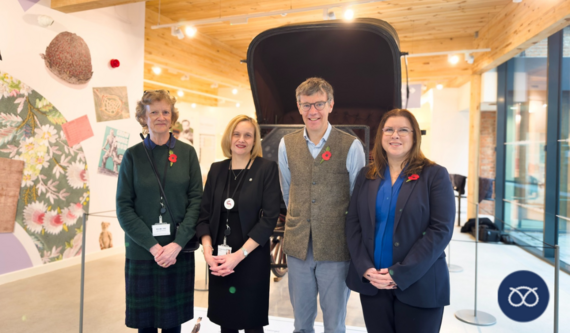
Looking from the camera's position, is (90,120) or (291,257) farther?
(90,120)

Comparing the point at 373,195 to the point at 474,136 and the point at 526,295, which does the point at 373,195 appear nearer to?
the point at 526,295

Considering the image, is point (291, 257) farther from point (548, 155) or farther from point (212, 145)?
point (212, 145)

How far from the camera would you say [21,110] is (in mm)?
3949

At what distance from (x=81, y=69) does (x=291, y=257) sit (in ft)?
13.0

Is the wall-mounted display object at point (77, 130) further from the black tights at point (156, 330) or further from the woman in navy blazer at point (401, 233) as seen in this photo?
the woman in navy blazer at point (401, 233)

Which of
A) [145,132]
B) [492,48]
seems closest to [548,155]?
[492,48]

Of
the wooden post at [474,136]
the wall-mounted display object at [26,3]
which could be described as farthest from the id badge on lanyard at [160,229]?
the wooden post at [474,136]

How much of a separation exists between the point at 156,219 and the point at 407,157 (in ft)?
4.24

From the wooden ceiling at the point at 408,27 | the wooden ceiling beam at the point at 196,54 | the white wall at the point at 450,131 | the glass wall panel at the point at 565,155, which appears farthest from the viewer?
the white wall at the point at 450,131

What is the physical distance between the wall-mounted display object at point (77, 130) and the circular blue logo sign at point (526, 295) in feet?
15.0

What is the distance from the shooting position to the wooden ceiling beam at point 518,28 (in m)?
4.43

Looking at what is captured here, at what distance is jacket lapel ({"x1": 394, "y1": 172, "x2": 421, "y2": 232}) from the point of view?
165 centimetres

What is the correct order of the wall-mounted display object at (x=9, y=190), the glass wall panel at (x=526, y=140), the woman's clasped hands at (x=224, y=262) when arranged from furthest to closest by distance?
the glass wall panel at (x=526, y=140) < the wall-mounted display object at (x=9, y=190) < the woman's clasped hands at (x=224, y=262)

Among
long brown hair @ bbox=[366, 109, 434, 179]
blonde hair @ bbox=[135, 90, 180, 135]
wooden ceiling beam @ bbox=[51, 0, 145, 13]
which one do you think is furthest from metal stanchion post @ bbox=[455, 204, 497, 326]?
wooden ceiling beam @ bbox=[51, 0, 145, 13]
